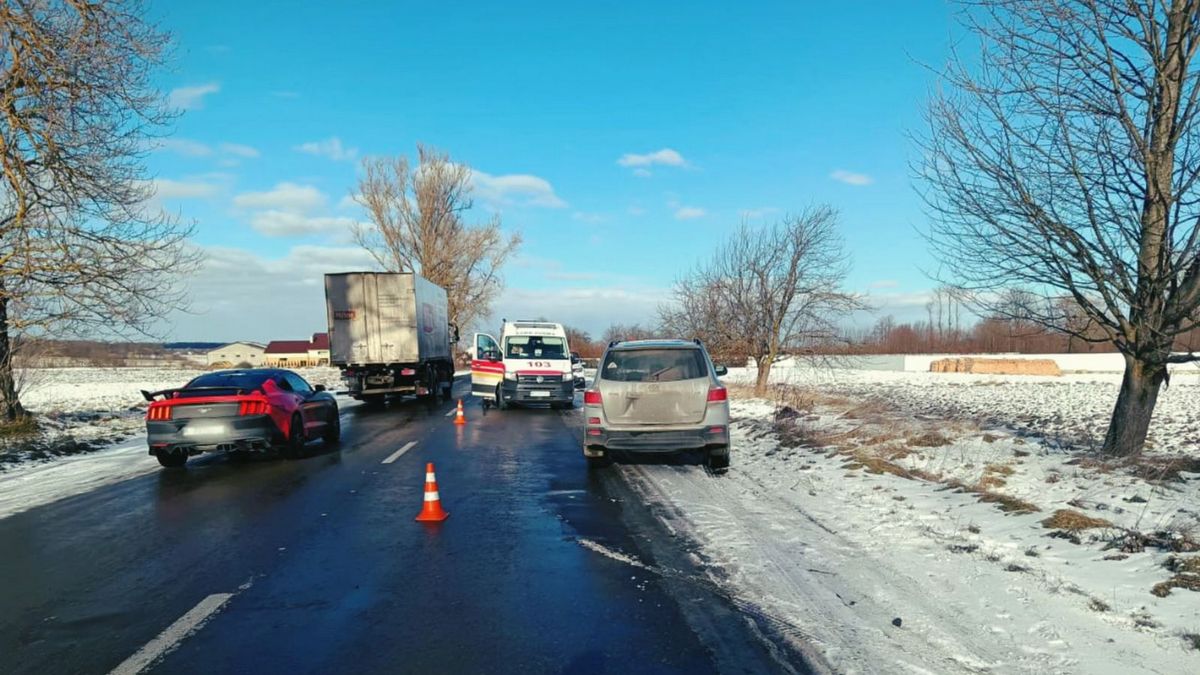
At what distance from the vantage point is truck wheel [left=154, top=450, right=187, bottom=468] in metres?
11.1

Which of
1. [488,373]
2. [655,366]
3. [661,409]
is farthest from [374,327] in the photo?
[661,409]

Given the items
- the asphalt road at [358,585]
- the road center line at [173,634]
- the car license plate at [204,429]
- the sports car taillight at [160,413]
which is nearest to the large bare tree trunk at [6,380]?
the sports car taillight at [160,413]

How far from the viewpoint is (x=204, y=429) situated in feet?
34.7

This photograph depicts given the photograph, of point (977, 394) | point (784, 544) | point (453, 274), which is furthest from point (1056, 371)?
point (784, 544)

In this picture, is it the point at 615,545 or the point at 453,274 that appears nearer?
the point at 615,545

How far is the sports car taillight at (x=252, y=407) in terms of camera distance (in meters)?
10.8

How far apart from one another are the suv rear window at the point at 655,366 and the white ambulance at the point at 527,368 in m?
10.1

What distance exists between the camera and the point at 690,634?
170 inches

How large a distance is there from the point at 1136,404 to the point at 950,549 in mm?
5157

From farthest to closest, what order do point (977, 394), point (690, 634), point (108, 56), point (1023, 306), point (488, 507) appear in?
point (977, 394)
point (108, 56)
point (1023, 306)
point (488, 507)
point (690, 634)

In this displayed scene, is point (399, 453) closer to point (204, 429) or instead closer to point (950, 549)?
point (204, 429)

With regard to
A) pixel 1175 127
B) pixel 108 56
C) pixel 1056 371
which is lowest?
pixel 1056 371

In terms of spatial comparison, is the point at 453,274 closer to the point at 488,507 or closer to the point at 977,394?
the point at 977,394

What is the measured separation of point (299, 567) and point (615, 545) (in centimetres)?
259
